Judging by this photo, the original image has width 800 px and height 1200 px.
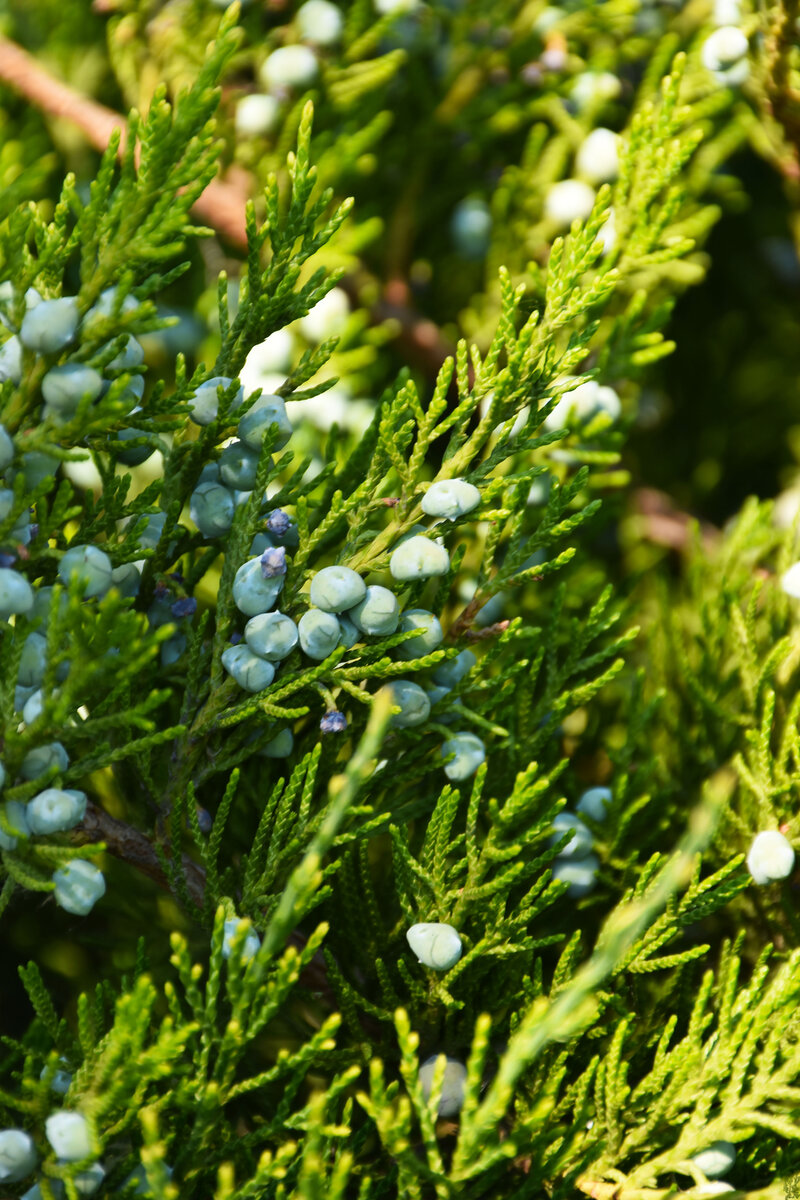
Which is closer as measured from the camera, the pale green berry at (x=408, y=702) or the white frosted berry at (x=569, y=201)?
the pale green berry at (x=408, y=702)

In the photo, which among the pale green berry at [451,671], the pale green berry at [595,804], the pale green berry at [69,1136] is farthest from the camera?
the pale green berry at [595,804]

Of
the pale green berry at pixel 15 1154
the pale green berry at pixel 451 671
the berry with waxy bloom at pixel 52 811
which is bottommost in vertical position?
the pale green berry at pixel 15 1154

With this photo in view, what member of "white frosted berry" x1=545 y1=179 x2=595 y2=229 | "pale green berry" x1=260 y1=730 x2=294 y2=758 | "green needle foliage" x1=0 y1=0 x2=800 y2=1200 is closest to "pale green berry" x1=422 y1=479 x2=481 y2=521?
"green needle foliage" x1=0 y1=0 x2=800 y2=1200

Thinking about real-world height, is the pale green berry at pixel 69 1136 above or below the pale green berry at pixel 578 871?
above

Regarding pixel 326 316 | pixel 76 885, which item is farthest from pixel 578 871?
pixel 326 316

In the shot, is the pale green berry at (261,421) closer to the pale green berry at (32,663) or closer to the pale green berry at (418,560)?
the pale green berry at (418,560)

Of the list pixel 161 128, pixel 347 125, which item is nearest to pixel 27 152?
pixel 347 125

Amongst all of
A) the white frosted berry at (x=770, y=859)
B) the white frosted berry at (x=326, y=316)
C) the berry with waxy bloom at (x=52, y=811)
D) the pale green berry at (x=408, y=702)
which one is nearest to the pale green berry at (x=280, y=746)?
the pale green berry at (x=408, y=702)
